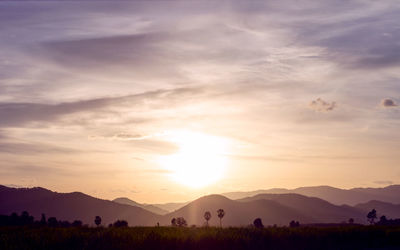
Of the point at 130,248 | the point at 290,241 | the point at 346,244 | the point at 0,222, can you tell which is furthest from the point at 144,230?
the point at 0,222

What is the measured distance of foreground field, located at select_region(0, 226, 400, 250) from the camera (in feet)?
104

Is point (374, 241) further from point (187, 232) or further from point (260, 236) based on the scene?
point (187, 232)

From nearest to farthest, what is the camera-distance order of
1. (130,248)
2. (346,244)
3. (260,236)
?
(130,248), (260,236), (346,244)

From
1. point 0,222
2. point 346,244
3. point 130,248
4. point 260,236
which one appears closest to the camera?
point 130,248

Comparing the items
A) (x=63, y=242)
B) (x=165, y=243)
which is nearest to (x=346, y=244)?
(x=165, y=243)

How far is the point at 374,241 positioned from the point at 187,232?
19008mm

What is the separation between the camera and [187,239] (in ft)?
115

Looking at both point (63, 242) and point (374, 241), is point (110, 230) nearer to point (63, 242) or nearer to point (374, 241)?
point (63, 242)

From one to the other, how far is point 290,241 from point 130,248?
1440cm

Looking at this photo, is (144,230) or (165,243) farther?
(144,230)

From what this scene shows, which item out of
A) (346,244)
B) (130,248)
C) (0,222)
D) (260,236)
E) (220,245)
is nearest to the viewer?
(130,248)

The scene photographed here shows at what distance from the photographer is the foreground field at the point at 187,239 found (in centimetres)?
3184

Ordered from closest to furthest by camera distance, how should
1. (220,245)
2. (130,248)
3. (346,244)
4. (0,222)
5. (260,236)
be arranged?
(130,248), (220,245), (260,236), (346,244), (0,222)

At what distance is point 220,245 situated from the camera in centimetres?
3516
